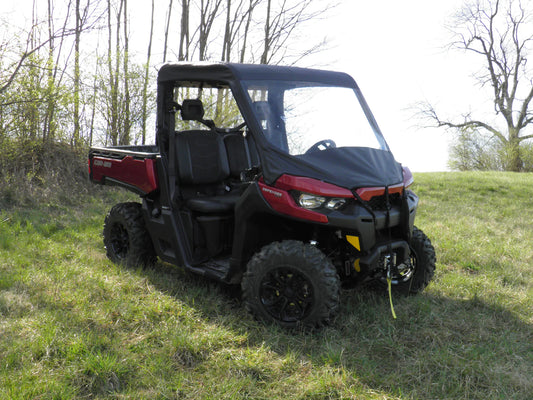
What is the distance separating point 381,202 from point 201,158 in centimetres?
192

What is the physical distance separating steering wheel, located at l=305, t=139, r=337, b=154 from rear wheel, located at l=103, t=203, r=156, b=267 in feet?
6.93

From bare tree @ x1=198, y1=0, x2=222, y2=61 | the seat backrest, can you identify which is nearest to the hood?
the seat backrest

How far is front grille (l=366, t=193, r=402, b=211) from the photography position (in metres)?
3.61

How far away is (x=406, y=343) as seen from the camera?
11.5 feet

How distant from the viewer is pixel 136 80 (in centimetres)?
958

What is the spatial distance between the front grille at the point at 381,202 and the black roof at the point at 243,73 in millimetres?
1082

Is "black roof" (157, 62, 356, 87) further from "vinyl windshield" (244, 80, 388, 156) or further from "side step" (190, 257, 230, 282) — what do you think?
"side step" (190, 257, 230, 282)

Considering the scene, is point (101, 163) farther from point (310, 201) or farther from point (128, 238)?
point (310, 201)

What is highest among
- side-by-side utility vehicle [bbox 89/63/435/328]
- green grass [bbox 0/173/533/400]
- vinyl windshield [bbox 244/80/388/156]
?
vinyl windshield [bbox 244/80/388/156]

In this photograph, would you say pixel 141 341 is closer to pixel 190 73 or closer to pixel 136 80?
pixel 190 73

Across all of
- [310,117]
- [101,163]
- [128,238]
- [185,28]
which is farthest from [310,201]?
[185,28]

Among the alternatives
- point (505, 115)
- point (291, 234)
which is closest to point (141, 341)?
point (291, 234)

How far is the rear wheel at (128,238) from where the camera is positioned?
5.03 meters

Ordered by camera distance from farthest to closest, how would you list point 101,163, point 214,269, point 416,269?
point 101,163, point 416,269, point 214,269
